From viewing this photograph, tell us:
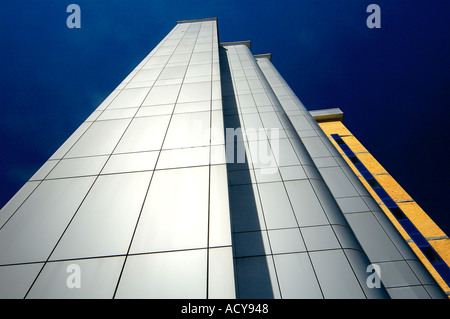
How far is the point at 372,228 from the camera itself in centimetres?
491

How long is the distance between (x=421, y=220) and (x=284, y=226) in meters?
7.23

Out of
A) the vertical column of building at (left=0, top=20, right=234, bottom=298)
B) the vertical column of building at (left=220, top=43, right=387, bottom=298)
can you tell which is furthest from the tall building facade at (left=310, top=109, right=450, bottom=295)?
the vertical column of building at (left=0, top=20, right=234, bottom=298)

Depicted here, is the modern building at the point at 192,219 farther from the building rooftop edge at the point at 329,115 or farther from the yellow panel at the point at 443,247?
the building rooftop edge at the point at 329,115

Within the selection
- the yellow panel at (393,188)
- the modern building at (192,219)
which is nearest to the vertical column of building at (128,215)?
the modern building at (192,219)

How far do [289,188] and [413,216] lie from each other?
6.55m

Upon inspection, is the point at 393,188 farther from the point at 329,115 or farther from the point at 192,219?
the point at 192,219

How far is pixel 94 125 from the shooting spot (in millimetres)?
5344

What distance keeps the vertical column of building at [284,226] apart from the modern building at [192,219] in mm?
26

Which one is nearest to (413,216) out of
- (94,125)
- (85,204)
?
(85,204)

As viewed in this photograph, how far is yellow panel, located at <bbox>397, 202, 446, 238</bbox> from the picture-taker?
6.74m

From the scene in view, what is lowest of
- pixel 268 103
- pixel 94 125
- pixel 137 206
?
pixel 137 206

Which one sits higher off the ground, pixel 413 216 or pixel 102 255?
pixel 102 255

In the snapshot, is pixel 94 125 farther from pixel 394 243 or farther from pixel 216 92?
pixel 394 243

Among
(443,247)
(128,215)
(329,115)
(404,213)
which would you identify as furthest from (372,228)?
(329,115)
